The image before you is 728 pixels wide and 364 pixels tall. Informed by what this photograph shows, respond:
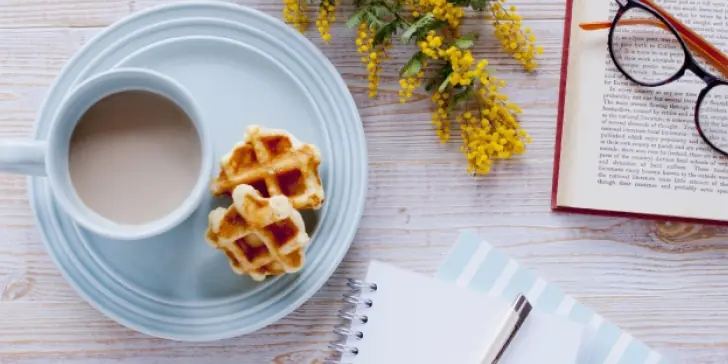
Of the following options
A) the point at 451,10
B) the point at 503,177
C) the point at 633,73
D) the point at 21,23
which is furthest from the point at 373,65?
the point at 21,23

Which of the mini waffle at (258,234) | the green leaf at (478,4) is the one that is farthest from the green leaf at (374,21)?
the mini waffle at (258,234)

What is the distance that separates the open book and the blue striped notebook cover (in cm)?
9

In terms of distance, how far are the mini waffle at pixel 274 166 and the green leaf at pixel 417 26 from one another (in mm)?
160

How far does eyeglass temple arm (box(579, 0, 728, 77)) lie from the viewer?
967mm

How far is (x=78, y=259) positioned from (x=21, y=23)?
0.30 metres

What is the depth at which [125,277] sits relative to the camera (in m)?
0.89

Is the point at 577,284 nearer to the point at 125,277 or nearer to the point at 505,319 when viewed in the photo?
Answer: the point at 505,319

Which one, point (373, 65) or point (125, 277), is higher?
point (373, 65)

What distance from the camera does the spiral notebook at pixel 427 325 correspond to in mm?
952

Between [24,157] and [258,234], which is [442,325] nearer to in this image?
[258,234]

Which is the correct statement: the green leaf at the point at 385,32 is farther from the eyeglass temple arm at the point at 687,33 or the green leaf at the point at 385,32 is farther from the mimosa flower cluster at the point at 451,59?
the eyeglass temple arm at the point at 687,33

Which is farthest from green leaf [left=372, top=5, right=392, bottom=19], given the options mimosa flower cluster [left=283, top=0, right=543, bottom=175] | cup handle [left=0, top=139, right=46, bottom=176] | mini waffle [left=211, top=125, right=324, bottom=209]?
cup handle [left=0, top=139, right=46, bottom=176]

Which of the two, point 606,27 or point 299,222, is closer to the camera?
point 299,222

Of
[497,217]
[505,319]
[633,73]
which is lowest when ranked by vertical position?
[505,319]
